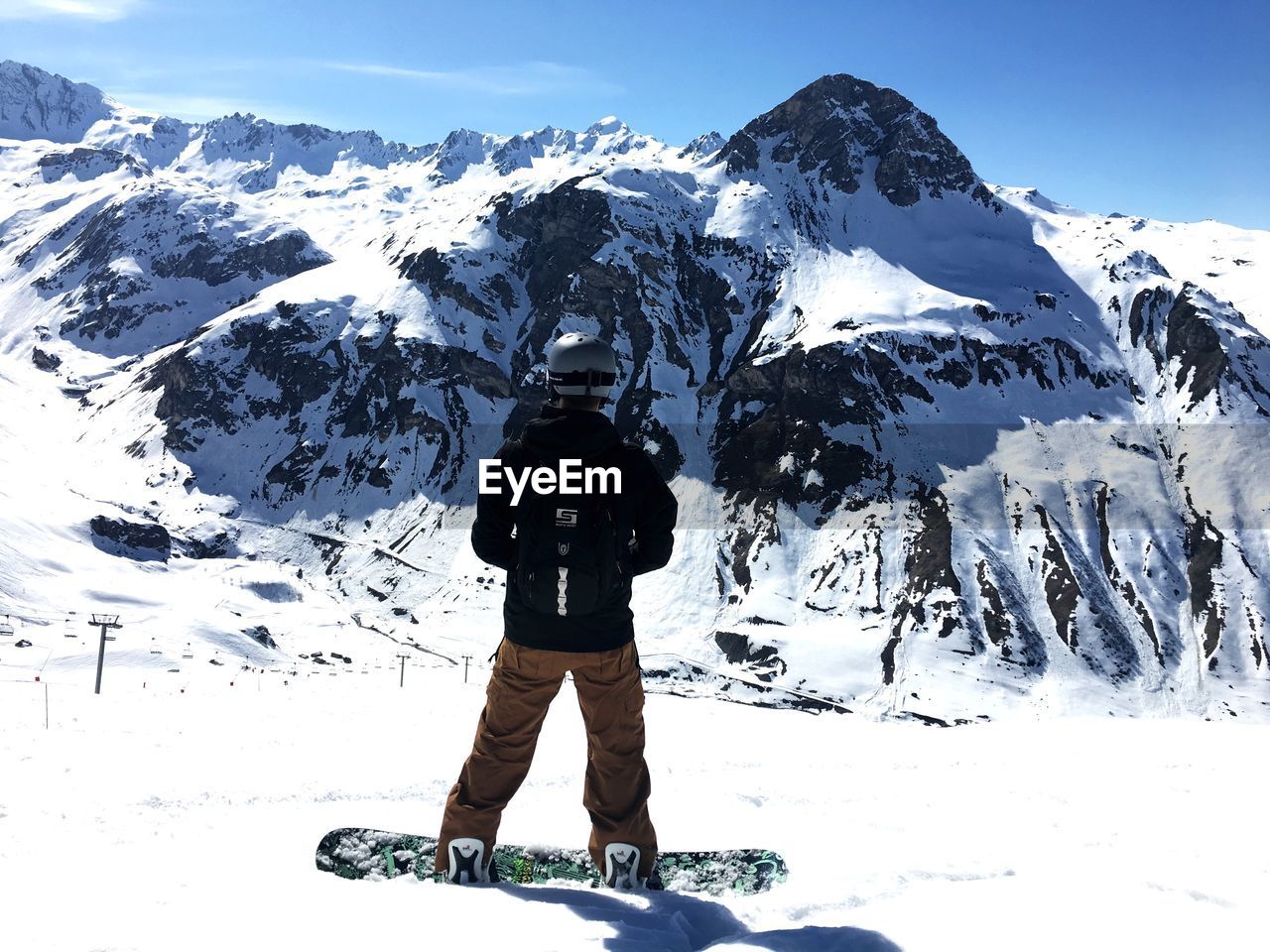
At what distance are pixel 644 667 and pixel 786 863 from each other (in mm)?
89189

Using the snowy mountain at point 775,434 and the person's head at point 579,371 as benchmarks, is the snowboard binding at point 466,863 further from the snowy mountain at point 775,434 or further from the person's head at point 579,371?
the snowy mountain at point 775,434

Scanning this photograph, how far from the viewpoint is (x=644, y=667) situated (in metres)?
93.1

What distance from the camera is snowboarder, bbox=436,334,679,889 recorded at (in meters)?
5.59

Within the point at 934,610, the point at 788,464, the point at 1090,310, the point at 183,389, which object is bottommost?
the point at 934,610

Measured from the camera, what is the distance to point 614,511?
5.68m

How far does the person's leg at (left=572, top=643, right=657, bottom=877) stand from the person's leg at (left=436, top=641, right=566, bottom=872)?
30 centimetres

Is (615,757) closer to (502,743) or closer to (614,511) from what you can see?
(502,743)

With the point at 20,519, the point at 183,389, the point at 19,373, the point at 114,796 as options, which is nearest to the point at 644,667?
the point at 20,519

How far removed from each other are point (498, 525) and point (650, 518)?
3.59 ft

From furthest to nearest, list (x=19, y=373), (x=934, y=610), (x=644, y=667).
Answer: (x=19, y=373) < (x=934, y=610) < (x=644, y=667)

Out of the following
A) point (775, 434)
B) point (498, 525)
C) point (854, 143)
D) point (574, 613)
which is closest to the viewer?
point (574, 613)

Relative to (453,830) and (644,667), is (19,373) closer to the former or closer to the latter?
(644,667)

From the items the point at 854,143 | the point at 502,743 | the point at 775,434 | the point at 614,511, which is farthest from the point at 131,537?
the point at 854,143

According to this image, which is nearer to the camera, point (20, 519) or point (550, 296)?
point (20, 519)
